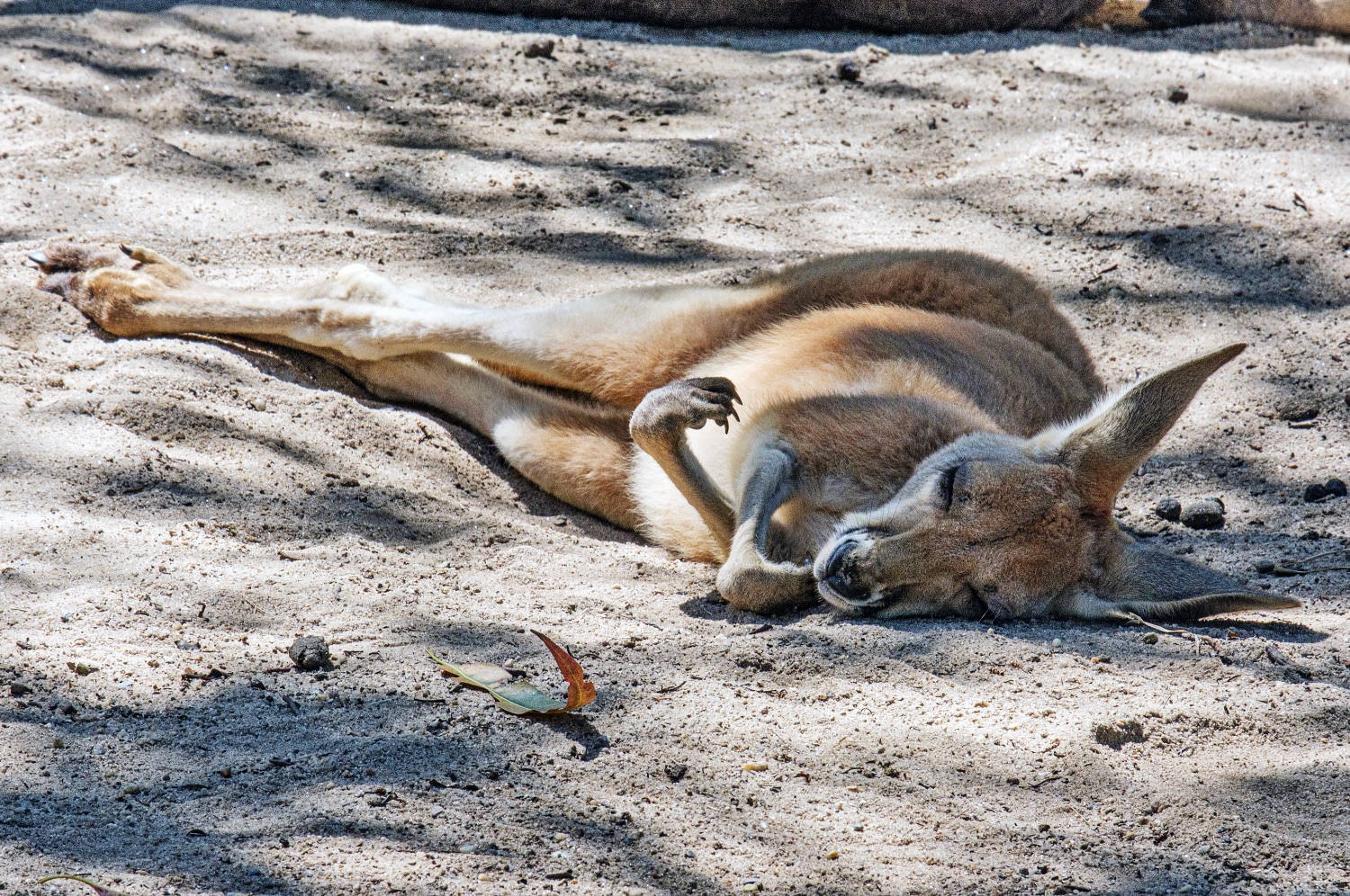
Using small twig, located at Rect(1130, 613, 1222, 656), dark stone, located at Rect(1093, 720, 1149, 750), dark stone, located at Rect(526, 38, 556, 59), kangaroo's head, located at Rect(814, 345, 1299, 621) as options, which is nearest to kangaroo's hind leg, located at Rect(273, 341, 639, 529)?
kangaroo's head, located at Rect(814, 345, 1299, 621)

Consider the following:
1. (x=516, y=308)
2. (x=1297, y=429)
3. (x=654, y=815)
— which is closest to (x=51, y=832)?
(x=654, y=815)

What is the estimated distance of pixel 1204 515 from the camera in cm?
336

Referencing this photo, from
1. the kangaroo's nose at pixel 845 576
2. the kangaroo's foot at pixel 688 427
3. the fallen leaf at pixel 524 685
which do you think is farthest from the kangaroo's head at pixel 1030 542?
the fallen leaf at pixel 524 685

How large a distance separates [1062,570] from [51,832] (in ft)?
6.65

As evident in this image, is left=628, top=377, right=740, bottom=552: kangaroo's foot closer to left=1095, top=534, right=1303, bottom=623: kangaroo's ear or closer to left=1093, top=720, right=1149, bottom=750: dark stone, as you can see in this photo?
left=1095, top=534, right=1303, bottom=623: kangaroo's ear

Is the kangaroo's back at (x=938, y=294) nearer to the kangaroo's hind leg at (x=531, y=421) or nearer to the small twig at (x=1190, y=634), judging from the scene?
the kangaroo's hind leg at (x=531, y=421)

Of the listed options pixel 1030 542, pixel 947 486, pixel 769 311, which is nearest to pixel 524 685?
pixel 947 486

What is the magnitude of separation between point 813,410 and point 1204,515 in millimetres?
1112

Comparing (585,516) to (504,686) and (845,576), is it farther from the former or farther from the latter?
(504,686)

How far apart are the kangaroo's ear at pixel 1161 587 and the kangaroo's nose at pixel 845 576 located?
561 mm

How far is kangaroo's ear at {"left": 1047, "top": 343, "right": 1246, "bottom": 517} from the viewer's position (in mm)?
2656

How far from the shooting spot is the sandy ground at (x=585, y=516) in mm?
1891

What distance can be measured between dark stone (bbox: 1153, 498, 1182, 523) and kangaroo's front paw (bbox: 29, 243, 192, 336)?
2782 mm

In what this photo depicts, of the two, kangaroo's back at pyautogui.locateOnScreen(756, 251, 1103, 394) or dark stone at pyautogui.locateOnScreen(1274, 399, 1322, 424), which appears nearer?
kangaroo's back at pyautogui.locateOnScreen(756, 251, 1103, 394)
